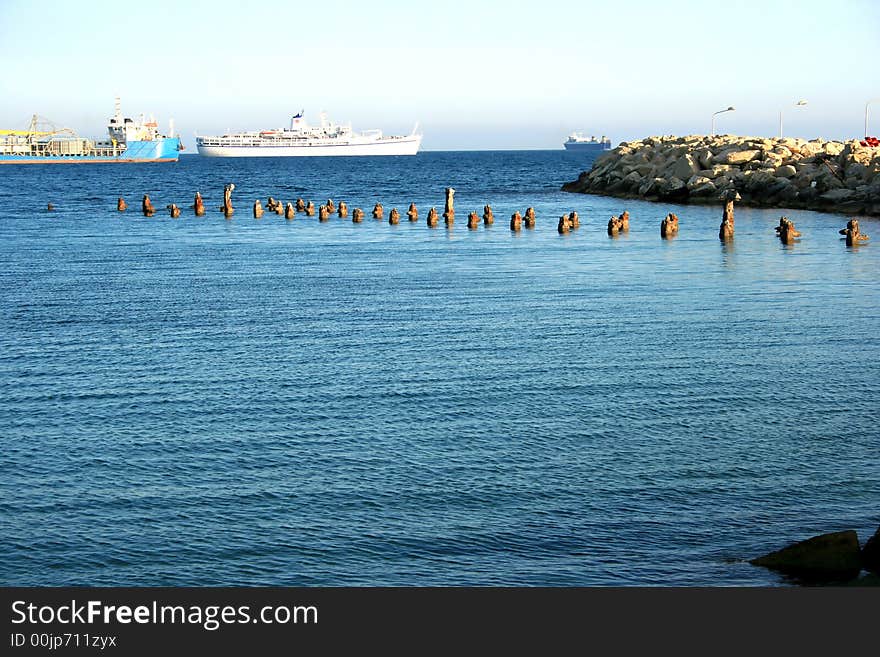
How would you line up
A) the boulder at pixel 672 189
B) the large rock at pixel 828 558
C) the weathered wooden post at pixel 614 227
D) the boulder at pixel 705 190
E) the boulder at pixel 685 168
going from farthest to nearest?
the boulder at pixel 685 168, the boulder at pixel 672 189, the boulder at pixel 705 190, the weathered wooden post at pixel 614 227, the large rock at pixel 828 558

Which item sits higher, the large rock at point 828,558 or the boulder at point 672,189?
the boulder at point 672,189

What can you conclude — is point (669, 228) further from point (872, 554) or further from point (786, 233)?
point (872, 554)

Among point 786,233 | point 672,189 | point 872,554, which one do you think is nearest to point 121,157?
point 672,189

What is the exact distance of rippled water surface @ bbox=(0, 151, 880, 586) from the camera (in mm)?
13023

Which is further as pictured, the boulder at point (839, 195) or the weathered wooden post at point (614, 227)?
the boulder at point (839, 195)

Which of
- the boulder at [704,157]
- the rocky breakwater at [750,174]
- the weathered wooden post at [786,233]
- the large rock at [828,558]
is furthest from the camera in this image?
the boulder at [704,157]

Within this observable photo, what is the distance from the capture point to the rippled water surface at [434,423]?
1302 cm

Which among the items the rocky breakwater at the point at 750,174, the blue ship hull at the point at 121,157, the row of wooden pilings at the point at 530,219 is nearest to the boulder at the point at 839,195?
the rocky breakwater at the point at 750,174

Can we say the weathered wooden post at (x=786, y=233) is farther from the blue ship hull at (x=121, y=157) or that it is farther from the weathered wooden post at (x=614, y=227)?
the blue ship hull at (x=121, y=157)

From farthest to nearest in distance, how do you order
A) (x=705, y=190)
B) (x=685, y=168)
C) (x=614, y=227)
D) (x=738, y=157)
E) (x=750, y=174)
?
(x=685, y=168), (x=738, y=157), (x=705, y=190), (x=750, y=174), (x=614, y=227)

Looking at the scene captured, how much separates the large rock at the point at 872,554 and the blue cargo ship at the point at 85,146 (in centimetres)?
18275

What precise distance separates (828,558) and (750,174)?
202 feet

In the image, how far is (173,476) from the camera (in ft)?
50.6

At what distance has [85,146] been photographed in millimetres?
190750
